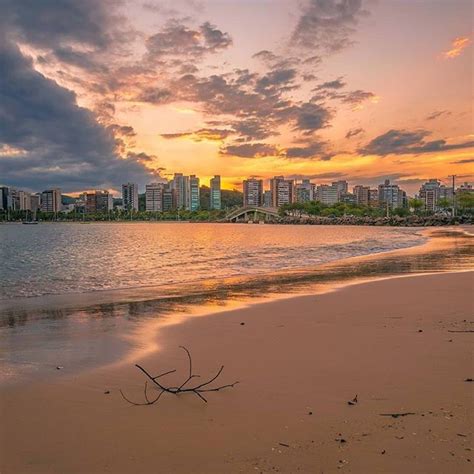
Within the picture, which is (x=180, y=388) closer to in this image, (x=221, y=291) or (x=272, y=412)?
(x=272, y=412)

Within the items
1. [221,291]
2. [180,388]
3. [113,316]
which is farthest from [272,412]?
[221,291]

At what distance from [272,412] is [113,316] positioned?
21.9ft

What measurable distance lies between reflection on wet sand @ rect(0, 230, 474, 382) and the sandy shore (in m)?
0.81

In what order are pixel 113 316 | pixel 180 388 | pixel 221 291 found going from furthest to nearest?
pixel 221 291 → pixel 113 316 → pixel 180 388

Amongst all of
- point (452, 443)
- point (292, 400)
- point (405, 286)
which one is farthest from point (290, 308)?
point (452, 443)

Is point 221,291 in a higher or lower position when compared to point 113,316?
lower

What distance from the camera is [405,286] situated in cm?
1402

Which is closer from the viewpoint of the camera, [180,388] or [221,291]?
[180,388]

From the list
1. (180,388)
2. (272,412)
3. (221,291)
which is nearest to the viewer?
(272,412)

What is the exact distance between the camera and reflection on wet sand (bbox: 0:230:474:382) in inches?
269

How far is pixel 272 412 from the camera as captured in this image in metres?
4.46

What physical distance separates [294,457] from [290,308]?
282 inches

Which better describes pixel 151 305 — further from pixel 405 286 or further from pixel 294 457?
pixel 294 457

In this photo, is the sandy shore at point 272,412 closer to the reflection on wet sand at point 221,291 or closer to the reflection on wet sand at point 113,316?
the reflection on wet sand at point 113,316
